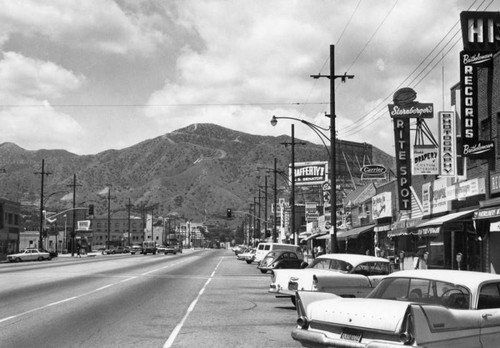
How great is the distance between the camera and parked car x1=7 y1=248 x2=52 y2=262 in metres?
63.6

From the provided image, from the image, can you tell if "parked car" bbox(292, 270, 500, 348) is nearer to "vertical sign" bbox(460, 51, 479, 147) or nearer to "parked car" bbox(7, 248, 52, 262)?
"vertical sign" bbox(460, 51, 479, 147)

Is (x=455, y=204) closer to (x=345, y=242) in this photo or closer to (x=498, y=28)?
(x=498, y=28)

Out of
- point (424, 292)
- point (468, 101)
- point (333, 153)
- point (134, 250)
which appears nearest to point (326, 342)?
point (424, 292)

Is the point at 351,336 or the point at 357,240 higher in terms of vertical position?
the point at 357,240

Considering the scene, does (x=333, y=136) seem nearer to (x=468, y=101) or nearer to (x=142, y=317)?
(x=468, y=101)

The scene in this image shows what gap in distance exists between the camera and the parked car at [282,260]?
29097mm

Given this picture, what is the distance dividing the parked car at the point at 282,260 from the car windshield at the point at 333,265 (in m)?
8.18

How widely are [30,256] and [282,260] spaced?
4293 centimetres

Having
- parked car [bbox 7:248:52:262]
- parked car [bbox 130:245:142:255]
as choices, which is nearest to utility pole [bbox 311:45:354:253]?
parked car [bbox 7:248:52:262]

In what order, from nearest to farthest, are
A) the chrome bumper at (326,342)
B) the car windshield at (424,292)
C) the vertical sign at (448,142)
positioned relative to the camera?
the chrome bumper at (326,342) → the car windshield at (424,292) → the vertical sign at (448,142)

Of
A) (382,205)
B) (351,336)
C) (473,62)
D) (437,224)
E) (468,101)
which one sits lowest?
(351,336)

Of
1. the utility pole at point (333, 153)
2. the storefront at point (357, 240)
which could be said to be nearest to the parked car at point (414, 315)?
the utility pole at point (333, 153)

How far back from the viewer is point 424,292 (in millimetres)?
8445

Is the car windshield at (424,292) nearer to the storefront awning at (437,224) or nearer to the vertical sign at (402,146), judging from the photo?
the storefront awning at (437,224)
